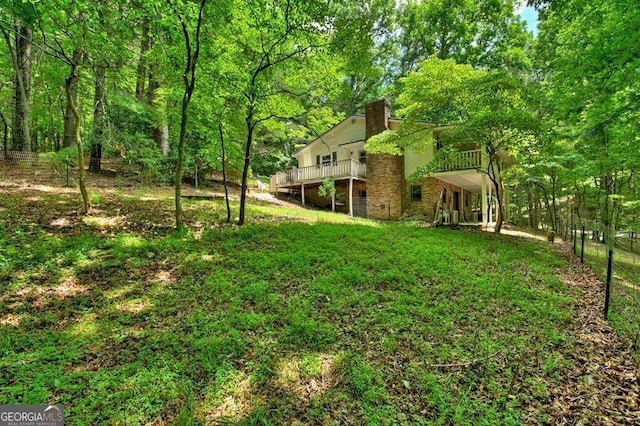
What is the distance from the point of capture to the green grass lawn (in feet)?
9.79

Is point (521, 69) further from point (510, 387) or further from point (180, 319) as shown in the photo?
point (180, 319)

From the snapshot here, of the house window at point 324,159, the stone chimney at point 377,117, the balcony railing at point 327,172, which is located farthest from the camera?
the house window at point 324,159

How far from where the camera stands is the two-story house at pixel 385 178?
1447cm

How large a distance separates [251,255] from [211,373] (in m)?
3.33

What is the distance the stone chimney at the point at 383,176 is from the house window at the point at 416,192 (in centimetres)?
68

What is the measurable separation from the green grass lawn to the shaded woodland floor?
0.07 feet

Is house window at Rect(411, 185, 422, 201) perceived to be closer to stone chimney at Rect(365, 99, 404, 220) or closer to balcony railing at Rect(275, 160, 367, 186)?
stone chimney at Rect(365, 99, 404, 220)

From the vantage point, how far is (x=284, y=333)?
161 inches

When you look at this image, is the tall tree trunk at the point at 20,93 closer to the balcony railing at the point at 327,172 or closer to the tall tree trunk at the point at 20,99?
the tall tree trunk at the point at 20,99

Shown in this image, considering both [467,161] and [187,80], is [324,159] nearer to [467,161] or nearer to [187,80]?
[467,161]

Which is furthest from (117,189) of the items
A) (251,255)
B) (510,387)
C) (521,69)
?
(521,69)

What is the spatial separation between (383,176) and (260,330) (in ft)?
45.9

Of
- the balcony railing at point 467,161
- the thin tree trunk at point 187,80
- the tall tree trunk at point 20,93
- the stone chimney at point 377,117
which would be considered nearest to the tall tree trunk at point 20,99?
the tall tree trunk at point 20,93

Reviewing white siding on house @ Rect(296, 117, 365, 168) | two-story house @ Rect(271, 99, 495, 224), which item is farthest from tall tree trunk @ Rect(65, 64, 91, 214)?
white siding on house @ Rect(296, 117, 365, 168)
